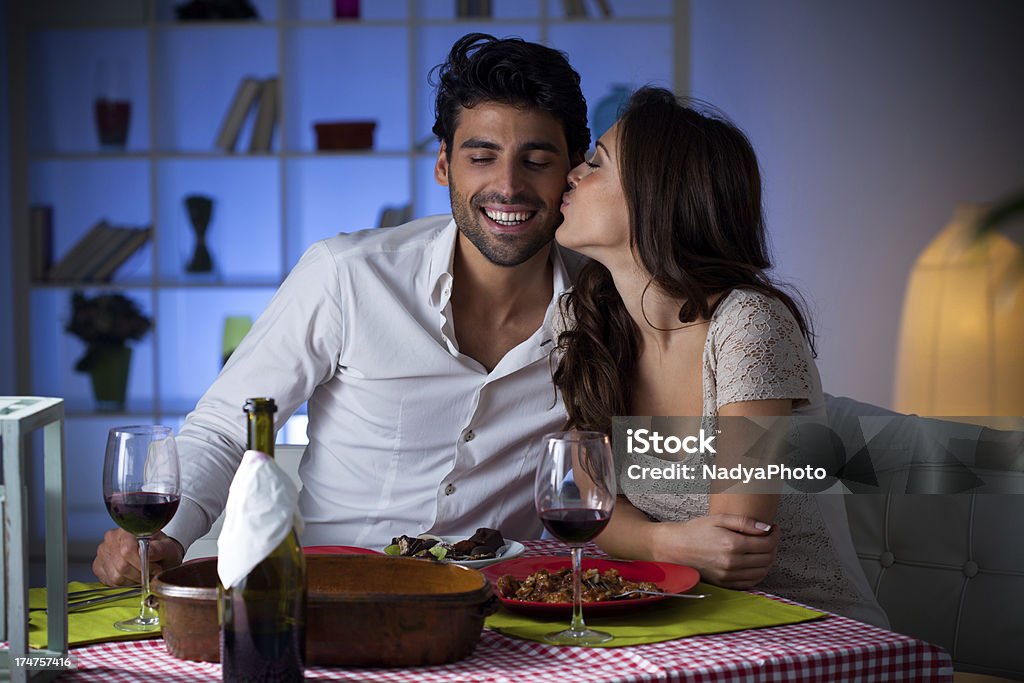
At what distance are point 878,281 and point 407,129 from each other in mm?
2025

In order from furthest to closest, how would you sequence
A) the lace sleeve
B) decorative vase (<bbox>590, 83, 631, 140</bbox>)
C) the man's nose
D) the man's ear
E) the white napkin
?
decorative vase (<bbox>590, 83, 631, 140</bbox>)
the man's ear
the man's nose
the lace sleeve
the white napkin

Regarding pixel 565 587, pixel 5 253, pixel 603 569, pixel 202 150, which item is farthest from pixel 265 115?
pixel 565 587

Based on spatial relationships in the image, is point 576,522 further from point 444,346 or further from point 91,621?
point 444,346

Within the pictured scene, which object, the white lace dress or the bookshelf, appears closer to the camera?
the white lace dress

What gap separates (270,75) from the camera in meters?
4.55

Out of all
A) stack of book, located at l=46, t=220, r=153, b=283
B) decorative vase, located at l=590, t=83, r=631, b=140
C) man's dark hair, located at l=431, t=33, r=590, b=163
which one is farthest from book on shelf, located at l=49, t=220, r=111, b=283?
man's dark hair, located at l=431, t=33, r=590, b=163

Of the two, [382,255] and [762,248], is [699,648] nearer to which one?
[762,248]

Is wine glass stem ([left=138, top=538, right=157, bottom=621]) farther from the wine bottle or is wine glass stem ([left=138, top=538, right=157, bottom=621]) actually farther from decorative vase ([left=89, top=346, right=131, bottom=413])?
decorative vase ([left=89, top=346, right=131, bottom=413])

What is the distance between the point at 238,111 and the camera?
4.49 meters

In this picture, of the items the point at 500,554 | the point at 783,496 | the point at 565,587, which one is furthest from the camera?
the point at 783,496

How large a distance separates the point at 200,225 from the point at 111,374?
69 centimetres

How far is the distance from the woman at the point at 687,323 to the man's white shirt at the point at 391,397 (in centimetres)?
13

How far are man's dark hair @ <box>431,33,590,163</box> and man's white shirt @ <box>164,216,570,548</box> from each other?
305 millimetres

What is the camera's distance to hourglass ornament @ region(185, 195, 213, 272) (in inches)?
178
